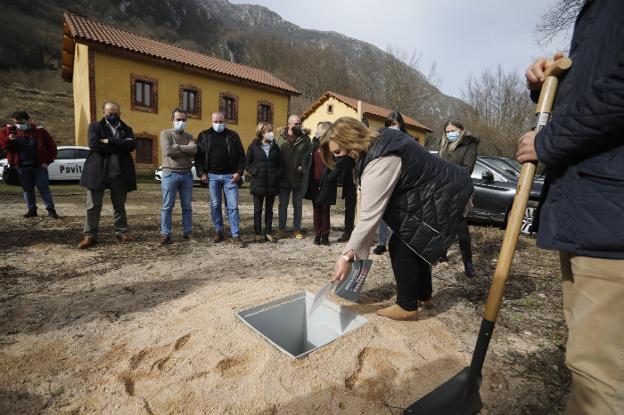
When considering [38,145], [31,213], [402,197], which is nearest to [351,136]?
[402,197]

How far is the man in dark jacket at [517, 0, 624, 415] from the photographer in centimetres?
111

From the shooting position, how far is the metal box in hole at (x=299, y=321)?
2.79 meters

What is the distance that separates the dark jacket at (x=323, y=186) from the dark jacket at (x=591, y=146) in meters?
3.79

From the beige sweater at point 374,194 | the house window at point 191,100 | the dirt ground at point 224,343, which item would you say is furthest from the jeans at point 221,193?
the house window at point 191,100

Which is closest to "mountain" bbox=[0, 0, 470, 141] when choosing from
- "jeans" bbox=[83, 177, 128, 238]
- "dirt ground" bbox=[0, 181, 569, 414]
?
"jeans" bbox=[83, 177, 128, 238]

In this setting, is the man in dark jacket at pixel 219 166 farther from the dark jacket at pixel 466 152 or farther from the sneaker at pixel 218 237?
the dark jacket at pixel 466 152

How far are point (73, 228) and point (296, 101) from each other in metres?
38.4

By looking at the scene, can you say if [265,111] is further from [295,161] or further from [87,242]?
[87,242]

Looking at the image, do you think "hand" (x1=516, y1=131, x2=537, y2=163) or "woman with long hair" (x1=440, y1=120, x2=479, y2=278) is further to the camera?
"woman with long hair" (x1=440, y1=120, x2=479, y2=278)

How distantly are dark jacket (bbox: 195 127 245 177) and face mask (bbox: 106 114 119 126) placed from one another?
1.14 meters

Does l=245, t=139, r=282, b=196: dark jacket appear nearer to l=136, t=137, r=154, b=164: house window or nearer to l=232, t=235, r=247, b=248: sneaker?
l=232, t=235, r=247, b=248: sneaker

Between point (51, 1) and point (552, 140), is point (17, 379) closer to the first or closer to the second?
point (552, 140)

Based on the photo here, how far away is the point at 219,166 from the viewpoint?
5.25 m

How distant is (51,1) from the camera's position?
48594 mm
